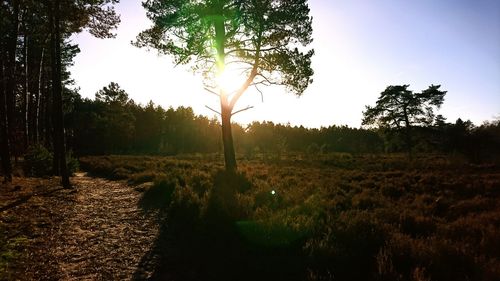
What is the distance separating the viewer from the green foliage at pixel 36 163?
16828 millimetres

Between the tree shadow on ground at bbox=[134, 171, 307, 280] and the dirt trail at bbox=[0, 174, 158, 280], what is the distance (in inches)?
13.7

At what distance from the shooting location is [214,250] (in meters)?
6.27

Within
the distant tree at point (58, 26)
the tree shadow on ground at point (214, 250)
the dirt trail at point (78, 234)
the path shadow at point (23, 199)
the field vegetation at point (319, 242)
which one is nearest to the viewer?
the field vegetation at point (319, 242)

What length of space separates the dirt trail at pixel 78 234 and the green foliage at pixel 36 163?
17.1ft

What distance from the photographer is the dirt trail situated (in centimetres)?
563

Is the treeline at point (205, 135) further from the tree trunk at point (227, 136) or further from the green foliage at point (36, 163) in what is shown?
the tree trunk at point (227, 136)

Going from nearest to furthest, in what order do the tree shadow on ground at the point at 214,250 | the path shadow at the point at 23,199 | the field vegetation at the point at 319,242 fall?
1. the field vegetation at the point at 319,242
2. the tree shadow on ground at the point at 214,250
3. the path shadow at the point at 23,199

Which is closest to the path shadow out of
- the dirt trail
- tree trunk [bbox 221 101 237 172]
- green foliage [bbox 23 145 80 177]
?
the dirt trail

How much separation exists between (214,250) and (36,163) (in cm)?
1518

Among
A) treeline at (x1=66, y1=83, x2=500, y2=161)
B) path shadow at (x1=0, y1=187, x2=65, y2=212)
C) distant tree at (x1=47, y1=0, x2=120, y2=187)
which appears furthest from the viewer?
treeline at (x1=66, y1=83, x2=500, y2=161)

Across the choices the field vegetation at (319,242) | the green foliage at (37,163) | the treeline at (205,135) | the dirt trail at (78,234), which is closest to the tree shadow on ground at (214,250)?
the field vegetation at (319,242)

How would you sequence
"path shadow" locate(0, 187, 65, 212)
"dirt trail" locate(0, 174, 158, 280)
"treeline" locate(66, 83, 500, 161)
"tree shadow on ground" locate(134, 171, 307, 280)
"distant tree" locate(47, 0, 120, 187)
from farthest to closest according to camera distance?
"treeline" locate(66, 83, 500, 161) < "distant tree" locate(47, 0, 120, 187) < "path shadow" locate(0, 187, 65, 212) < "dirt trail" locate(0, 174, 158, 280) < "tree shadow on ground" locate(134, 171, 307, 280)

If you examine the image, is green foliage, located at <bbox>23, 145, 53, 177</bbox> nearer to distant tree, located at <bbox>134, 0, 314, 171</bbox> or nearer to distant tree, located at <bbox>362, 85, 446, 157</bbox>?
distant tree, located at <bbox>134, 0, 314, 171</bbox>

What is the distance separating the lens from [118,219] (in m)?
Result: 9.26
